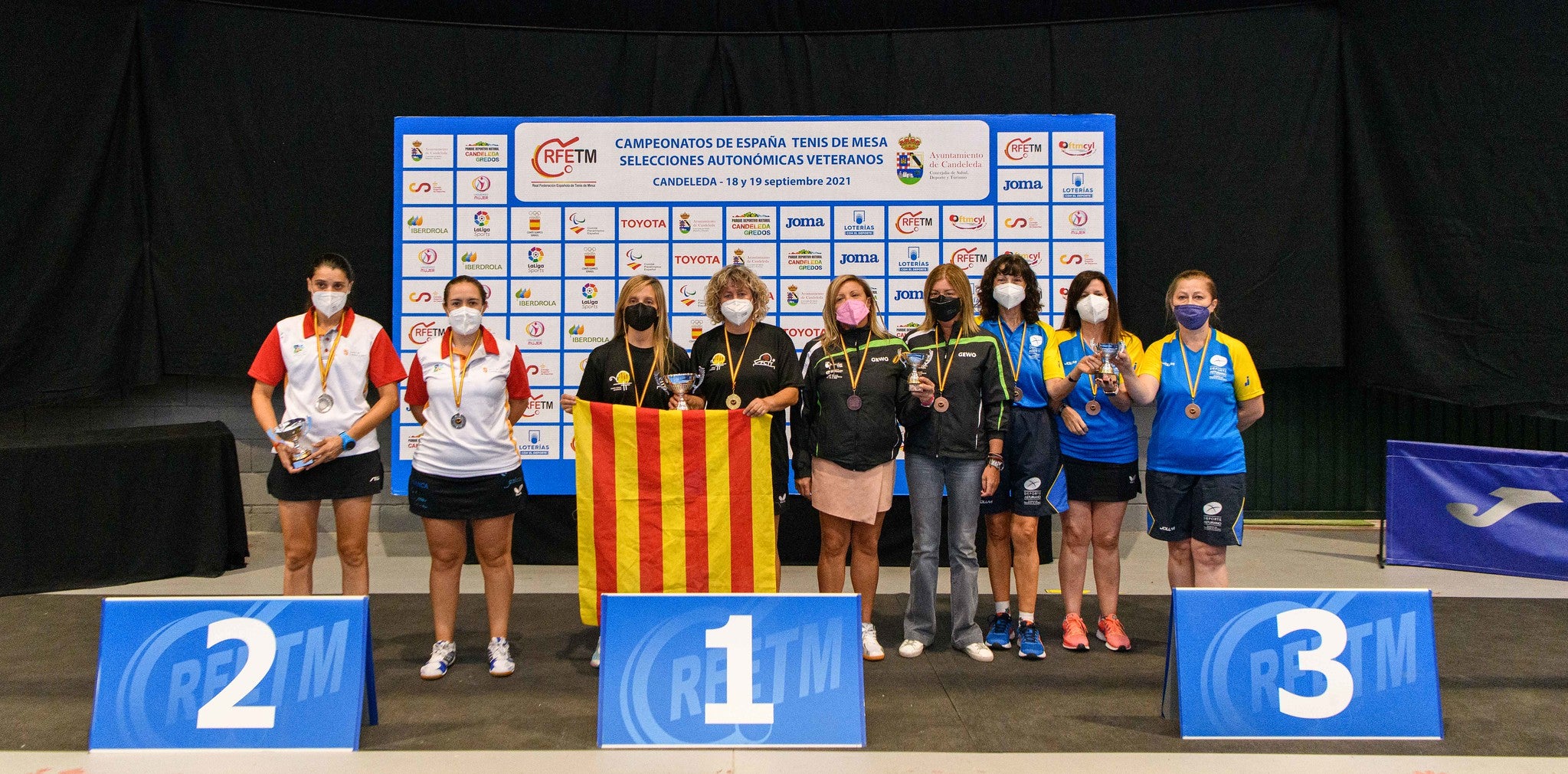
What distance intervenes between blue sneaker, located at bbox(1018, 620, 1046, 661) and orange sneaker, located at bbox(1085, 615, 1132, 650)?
253 millimetres

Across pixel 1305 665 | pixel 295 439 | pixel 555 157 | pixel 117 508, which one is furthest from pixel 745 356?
pixel 117 508

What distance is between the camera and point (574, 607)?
4.45 m

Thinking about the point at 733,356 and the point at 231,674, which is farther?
the point at 733,356

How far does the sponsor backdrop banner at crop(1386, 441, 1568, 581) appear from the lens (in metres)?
3.66

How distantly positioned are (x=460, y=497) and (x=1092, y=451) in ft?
7.38

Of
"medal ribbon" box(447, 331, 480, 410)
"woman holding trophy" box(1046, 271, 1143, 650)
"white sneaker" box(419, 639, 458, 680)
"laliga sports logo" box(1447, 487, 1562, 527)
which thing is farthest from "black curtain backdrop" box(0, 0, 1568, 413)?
"white sneaker" box(419, 639, 458, 680)

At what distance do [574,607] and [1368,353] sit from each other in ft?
14.0

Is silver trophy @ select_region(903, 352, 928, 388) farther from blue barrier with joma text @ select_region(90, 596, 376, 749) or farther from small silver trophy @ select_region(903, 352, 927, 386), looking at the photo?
blue barrier with joma text @ select_region(90, 596, 376, 749)

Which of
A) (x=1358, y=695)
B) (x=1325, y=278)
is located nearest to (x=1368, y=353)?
(x=1325, y=278)

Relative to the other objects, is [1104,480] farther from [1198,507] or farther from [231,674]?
[231,674]

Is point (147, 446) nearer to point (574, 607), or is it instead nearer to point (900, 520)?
point (574, 607)

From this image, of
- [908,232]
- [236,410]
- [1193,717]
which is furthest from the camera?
[236,410]

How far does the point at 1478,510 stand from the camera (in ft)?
13.0

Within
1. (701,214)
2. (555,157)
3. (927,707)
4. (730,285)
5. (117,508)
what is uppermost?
(555,157)
